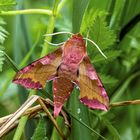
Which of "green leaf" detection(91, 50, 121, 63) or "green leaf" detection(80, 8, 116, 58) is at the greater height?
"green leaf" detection(80, 8, 116, 58)

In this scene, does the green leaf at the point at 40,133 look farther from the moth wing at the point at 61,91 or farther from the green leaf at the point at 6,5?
the green leaf at the point at 6,5

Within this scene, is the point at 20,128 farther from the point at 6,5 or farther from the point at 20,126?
the point at 6,5

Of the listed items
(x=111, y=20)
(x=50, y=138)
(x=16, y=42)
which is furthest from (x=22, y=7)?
(x=50, y=138)

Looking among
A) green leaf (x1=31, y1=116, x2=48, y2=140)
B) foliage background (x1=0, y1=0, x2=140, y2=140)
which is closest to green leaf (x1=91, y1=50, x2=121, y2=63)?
foliage background (x1=0, y1=0, x2=140, y2=140)

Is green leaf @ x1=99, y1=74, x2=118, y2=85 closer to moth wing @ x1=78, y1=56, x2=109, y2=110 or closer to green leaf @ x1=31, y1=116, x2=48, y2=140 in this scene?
moth wing @ x1=78, y1=56, x2=109, y2=110

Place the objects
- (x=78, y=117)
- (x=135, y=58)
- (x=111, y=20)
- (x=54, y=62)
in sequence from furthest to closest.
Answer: (x=135, y=58) → (x=111, y=20) → (x=54, y=62) → (x=78, y=117)

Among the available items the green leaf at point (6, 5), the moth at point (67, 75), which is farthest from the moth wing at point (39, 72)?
the green leaf at point (6, 5)

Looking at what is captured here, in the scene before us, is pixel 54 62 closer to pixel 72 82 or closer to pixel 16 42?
pixel 72 82
